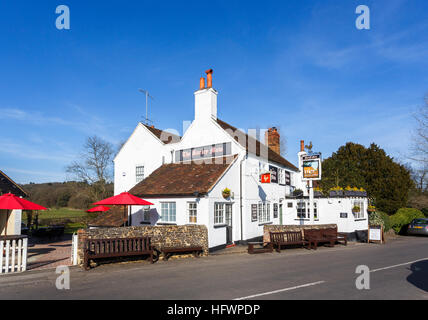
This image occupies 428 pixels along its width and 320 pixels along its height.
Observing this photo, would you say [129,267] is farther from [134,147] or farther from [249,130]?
[249,130]

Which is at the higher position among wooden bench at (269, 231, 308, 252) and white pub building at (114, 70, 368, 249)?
white pub building at (114, 70, 368, 249)

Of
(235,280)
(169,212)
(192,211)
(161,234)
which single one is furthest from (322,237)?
(235,280)

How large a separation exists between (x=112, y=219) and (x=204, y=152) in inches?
291

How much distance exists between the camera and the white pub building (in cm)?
1708

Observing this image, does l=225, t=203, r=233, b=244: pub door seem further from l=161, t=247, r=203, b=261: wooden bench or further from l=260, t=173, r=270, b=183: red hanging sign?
l=161, t=247, r=203, b=261: wooden bench

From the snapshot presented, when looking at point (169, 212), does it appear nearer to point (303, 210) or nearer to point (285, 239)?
point (285, 239)

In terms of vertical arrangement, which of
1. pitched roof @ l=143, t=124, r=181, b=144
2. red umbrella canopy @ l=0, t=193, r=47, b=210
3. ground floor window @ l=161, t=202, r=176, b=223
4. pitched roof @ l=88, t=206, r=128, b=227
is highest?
pitched roof @ l=143, t=124, r=181, b=144

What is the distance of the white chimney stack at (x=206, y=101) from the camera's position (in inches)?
844

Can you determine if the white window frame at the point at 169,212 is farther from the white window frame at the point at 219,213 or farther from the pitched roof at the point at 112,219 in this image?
the pitched roof at the point at 112,219

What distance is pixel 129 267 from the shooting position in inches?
463

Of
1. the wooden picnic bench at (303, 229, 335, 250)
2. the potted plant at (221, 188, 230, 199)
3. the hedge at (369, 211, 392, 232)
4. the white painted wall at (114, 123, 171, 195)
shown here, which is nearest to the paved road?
the wooden picnic bench at (303, 229, 335, 250)

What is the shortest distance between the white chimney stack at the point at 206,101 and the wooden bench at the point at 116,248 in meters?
10.9
